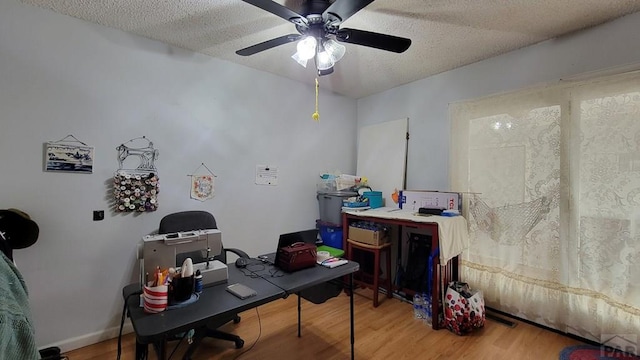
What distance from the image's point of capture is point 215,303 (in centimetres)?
130

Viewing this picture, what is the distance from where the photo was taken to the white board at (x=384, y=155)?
3344 mm

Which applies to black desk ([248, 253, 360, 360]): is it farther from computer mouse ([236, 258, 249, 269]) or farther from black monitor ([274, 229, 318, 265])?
black monitor ([274, 229, 318, 265])

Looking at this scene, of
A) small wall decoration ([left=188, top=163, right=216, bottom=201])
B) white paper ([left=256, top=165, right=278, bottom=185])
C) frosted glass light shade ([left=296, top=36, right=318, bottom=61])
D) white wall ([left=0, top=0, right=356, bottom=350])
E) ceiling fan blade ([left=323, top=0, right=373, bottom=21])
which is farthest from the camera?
white paper ([left=256, top=165, right=278, bottom=185])

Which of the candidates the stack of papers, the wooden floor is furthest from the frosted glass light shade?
the wooden floor

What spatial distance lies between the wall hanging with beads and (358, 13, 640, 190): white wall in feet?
8.55

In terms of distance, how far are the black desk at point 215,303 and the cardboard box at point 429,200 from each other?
1.46m

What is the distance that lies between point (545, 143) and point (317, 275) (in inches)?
83.8

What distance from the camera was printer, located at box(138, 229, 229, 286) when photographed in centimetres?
141

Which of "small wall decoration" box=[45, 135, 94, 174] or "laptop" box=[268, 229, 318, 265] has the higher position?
"small wall decoration" box=[45, 135, 94, 174]

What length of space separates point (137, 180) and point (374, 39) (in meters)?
2.08

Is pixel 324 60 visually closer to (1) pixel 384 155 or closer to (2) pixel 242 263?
(2) pixel 242 263

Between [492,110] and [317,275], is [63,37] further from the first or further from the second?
[492,110]

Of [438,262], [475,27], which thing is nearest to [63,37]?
[475,27]

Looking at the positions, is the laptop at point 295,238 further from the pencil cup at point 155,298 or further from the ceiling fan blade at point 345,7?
the ceiling fan blade at point 345,7
